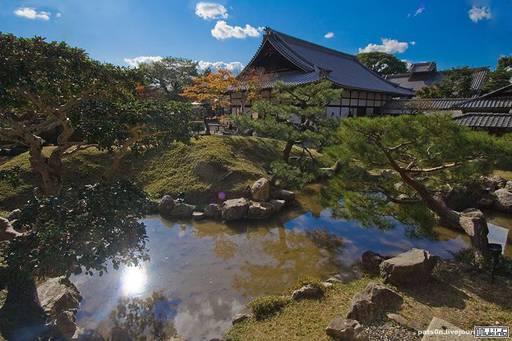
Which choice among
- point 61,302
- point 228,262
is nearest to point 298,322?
point 228,262

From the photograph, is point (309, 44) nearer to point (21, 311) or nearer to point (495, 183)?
point (495, 183)

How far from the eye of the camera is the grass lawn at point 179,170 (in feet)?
36.2

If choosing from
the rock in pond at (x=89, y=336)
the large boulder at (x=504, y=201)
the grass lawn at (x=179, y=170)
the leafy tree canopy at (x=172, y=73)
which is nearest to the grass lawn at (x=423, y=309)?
the rock in pond at (x=89, y=336)

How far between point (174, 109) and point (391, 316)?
4783 millimetres

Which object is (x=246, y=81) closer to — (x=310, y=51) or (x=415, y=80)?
(x=310, y=51)

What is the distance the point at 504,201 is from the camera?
33.7ft

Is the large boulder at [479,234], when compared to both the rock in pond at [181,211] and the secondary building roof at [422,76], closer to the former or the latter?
the rock in pond at [181,211]

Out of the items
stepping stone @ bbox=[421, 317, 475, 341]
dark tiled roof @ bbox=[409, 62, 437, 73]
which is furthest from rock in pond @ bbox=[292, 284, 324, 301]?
dark tiled roof @ bbox=[409, 62, 437, 73]

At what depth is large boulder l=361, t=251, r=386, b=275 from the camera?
639cm

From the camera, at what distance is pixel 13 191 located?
10.3 m

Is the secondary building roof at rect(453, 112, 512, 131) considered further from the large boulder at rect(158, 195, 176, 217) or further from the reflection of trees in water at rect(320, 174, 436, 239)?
the large boulder at rect(158, 195, 176, 217)

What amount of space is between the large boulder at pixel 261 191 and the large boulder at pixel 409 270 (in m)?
5.63

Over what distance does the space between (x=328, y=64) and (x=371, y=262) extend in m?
20.6

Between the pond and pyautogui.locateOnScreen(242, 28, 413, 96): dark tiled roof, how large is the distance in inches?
493
